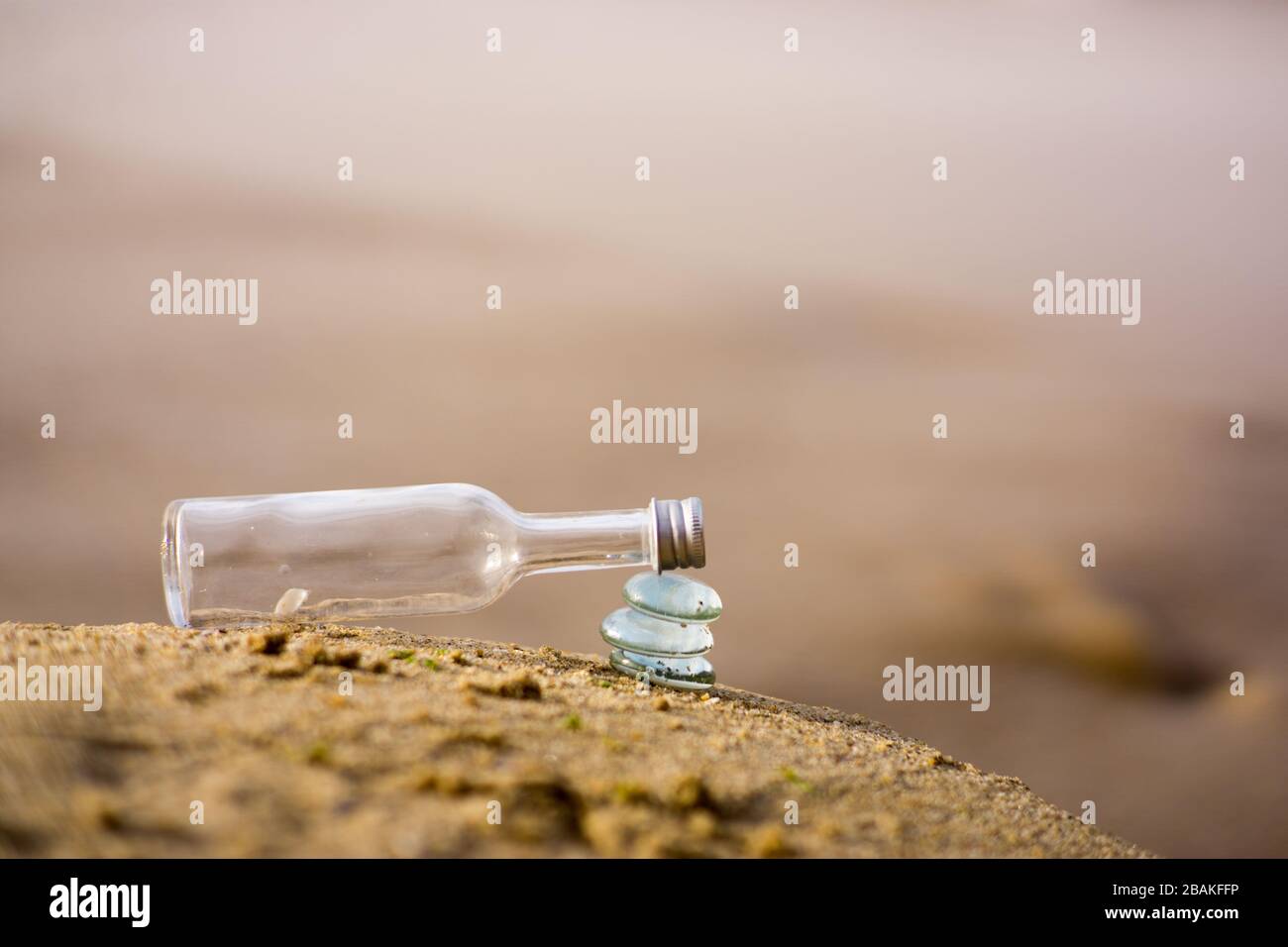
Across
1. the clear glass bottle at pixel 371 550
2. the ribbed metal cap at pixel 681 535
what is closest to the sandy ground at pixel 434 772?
the clear glass bottle at pixel 371 550

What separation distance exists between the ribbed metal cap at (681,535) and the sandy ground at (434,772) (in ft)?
1.23

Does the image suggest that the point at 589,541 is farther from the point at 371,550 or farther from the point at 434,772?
the point at 434,772

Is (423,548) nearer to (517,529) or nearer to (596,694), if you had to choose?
(517,529)

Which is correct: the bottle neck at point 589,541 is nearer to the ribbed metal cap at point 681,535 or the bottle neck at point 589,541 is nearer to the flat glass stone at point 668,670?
the ribbed metal cap at point 681,535

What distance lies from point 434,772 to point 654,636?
52.4 inches

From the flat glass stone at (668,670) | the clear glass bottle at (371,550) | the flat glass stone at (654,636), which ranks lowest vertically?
the flat glass stone at (668,670)

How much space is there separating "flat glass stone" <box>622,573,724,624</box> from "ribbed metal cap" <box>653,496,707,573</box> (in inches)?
8.3

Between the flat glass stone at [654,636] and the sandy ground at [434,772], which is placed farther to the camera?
the flat glass stone at [654,636]

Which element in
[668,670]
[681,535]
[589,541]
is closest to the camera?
[681,535]

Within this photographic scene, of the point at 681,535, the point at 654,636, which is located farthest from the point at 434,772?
the point at 654,636

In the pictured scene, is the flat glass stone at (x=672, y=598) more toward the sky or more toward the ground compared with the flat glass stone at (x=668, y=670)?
more toward the sky

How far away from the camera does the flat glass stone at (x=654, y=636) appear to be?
3.13m

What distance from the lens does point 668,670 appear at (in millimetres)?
3154
